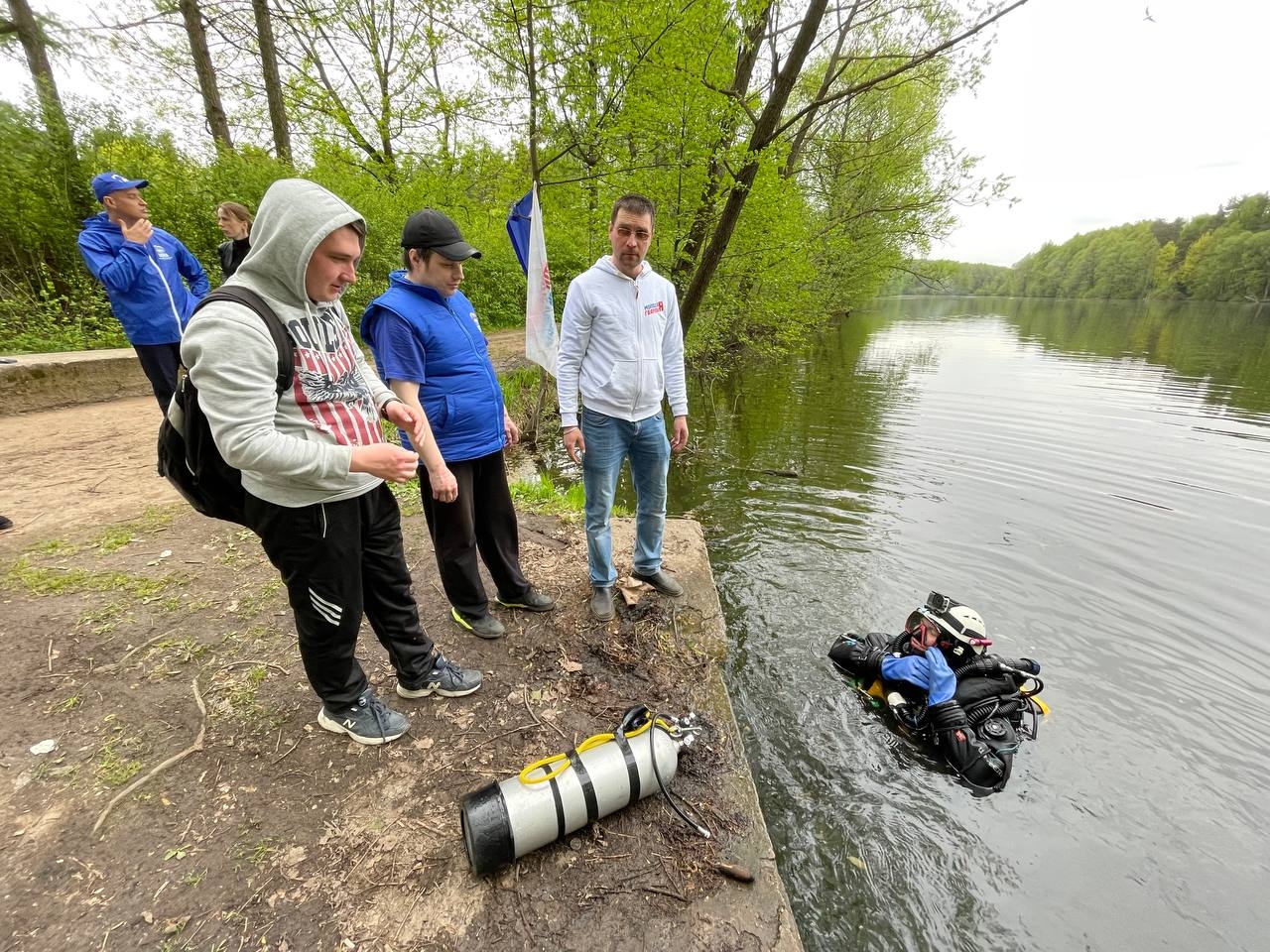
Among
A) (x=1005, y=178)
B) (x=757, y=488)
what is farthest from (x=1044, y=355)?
(x=757, y=488)

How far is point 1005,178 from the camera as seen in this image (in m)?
9.63

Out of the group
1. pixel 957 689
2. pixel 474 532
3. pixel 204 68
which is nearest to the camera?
pixel 474 532

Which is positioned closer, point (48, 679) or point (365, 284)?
point (48, 679)

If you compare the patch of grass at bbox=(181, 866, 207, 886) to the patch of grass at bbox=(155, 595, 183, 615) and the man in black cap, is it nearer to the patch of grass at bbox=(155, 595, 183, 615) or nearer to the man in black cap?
the man in black cap

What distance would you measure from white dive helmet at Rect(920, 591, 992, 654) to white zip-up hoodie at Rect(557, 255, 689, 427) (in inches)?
87.2

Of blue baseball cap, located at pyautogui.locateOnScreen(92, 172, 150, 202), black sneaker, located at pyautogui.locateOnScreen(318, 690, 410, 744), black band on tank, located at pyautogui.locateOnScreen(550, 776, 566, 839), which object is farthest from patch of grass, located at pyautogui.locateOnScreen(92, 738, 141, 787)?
blue baseball cap, located at pyautogui.locateOnScreen(92, 172, 150, 202)

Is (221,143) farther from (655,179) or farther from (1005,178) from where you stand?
(1005,178)

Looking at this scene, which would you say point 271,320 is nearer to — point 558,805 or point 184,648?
point 558,805

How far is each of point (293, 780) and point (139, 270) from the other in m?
3.72

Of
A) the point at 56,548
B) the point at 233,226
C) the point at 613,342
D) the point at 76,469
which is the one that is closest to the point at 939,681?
the point at 613,342

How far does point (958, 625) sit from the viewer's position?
3123mm

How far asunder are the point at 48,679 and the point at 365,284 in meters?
9.80

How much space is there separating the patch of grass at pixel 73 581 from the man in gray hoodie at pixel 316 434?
189 cm

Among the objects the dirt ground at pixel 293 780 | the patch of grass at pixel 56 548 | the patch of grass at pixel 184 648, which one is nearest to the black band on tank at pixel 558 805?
the dirt ground at pixel 293 780
